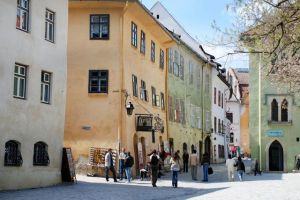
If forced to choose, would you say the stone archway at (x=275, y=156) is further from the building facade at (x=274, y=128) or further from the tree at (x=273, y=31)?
the tree at (x=273, y=31)

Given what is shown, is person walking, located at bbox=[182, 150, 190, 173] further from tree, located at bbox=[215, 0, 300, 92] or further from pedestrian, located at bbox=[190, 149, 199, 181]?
tree, located at bbox=[215, 0, 300, 92]

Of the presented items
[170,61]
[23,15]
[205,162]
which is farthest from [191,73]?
[23,15]

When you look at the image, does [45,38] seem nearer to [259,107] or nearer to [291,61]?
[291,61]

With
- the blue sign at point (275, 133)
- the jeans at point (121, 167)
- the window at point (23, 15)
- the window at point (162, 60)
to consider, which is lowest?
the jeans at point (121, 167)

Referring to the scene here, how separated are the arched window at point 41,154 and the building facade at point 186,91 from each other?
1779cm

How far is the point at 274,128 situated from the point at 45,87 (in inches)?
1077

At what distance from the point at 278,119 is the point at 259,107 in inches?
70.7

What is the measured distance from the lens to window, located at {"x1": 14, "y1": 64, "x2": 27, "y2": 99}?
2383 cm

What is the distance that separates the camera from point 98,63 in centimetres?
3253

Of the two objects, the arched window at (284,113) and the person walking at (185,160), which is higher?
the arched window at (284,113)

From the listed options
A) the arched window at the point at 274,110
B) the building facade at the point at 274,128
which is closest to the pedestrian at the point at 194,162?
the building facade at the point at 274,128

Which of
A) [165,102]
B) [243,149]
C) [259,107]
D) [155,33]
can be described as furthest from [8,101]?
[243,149]

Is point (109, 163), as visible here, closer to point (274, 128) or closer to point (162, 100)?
point (162, 100)

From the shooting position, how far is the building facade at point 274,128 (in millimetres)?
48719
